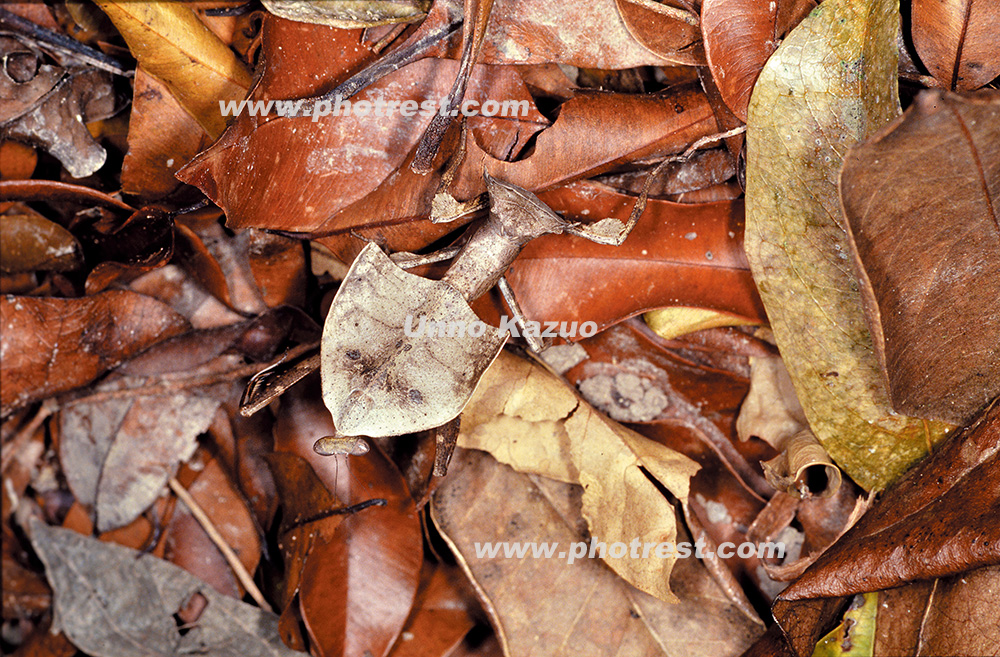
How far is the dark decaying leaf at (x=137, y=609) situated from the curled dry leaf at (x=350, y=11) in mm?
1592

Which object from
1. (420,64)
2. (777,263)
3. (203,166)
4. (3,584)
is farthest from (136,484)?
(777,263)

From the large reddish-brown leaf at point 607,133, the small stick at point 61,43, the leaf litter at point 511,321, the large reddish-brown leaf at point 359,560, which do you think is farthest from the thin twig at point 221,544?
the large reddish-brown leaf at point 607,133

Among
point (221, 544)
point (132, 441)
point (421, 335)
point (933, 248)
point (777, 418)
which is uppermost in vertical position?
point (933, 248)

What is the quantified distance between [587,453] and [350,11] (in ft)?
4.01

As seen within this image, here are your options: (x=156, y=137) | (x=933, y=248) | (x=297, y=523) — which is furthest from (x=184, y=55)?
(x=933, y=248)

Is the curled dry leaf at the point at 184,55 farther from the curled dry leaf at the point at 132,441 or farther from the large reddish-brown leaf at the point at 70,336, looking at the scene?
the curled dry leaf at the point at 132,441

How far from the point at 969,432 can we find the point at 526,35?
1.38 m

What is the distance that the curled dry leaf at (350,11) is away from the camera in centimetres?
157

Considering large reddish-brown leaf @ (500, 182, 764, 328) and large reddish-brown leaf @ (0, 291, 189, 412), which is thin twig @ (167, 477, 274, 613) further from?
large reddish-brown leaf @ (500, 182, 764, 328)

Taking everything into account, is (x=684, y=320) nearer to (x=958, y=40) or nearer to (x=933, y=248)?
(x=933, y=248)

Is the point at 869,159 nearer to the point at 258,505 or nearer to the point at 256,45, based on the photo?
the point at 256,45

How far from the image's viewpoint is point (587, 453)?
1.76 m

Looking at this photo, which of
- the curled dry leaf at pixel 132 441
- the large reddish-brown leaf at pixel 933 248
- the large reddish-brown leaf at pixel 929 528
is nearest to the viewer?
the large reddish-brown leaf at pixel 933 248

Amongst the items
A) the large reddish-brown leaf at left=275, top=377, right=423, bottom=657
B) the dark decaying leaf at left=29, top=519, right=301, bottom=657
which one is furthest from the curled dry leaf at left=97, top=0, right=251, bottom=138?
the dark decaying leaf at left=29, top=519, right=301, bottom=657
